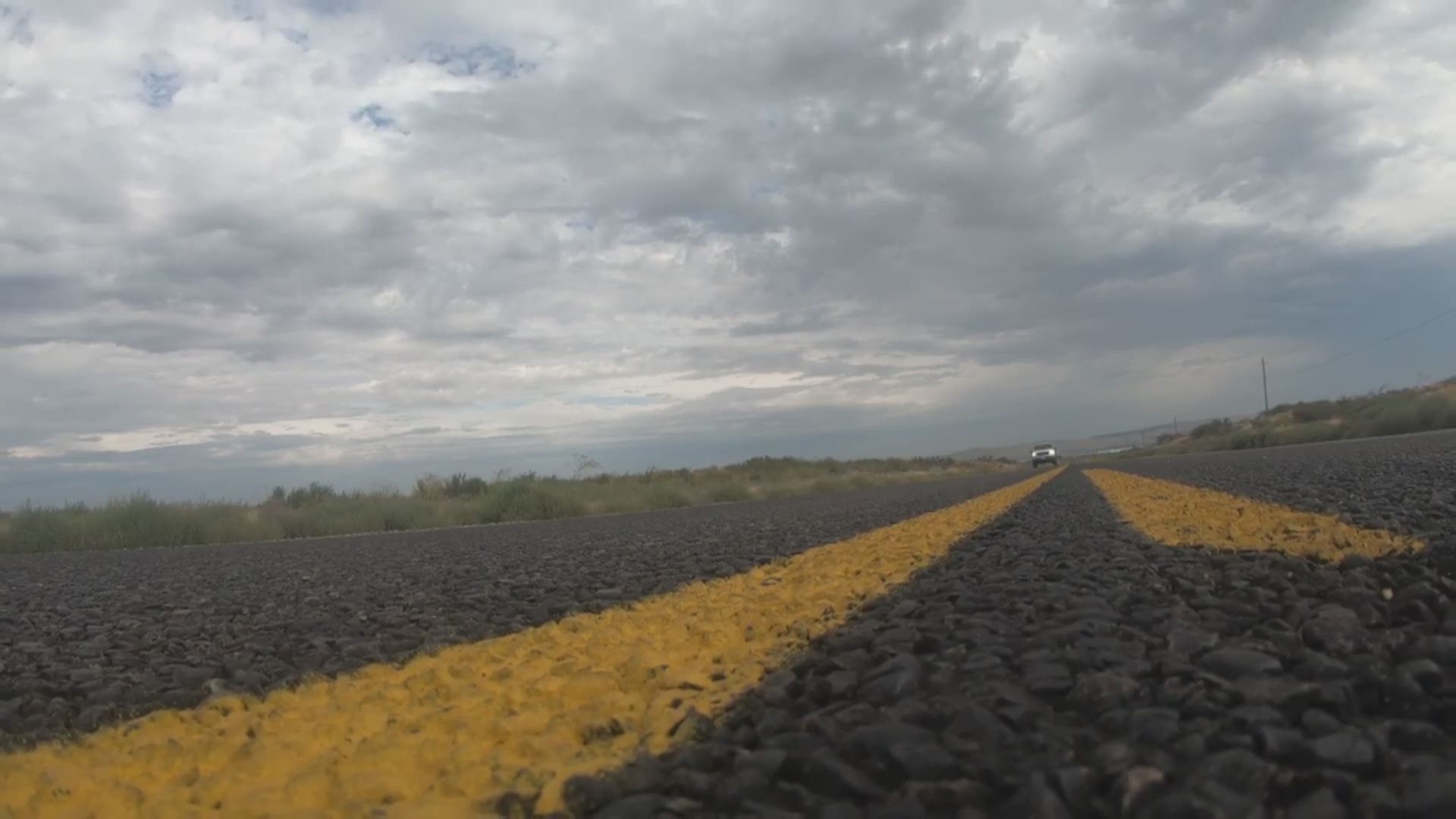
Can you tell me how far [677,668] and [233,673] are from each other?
1.59 m

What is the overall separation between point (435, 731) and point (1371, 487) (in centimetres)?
863

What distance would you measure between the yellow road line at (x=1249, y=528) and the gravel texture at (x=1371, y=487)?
17cm

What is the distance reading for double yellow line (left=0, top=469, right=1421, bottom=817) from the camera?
1.95 metres

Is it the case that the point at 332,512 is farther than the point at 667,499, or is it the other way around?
the point at 667,499

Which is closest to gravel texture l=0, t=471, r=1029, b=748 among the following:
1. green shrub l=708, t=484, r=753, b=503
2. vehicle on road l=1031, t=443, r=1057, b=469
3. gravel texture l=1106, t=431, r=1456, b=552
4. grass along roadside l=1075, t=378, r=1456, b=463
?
gravel texture l=1106, t=431, r=1456, b=552

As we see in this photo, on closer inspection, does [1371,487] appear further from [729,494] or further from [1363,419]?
[1363,419]

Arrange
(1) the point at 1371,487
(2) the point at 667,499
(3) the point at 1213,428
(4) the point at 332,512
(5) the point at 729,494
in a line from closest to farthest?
(1) the point at 1371,487
(4) the point at 332,512
(2) the point at 667,499
(5) the point at 729,494
(3) the point at 1213,428

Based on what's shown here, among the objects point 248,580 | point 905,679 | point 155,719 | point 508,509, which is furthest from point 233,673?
point 508,509

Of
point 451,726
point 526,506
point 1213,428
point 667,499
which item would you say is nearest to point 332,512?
point 526,506

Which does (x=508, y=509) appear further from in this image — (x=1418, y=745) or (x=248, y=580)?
(x=1418, y=745)

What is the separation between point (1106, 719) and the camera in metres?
1.85

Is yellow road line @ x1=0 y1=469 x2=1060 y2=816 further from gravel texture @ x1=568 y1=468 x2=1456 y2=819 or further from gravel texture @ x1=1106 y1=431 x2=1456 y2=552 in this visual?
gravel texture @ x1=1106 y1=431 x2=1456 y2=552

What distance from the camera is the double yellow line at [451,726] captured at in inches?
76.7

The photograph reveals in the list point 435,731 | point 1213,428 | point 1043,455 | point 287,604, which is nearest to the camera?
point 435,731
